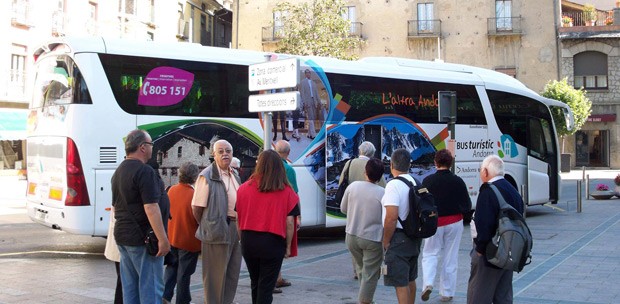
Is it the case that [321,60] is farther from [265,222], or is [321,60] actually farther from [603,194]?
[603,194]

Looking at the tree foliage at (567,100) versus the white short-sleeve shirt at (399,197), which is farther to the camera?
the tree foliage at (567,100)

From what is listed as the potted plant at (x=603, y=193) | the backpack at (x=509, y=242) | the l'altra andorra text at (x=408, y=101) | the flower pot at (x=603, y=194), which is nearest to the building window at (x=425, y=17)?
the potted plant at (x=603, y=193)

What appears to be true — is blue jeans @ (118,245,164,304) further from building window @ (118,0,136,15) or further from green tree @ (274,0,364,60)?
building window @ (118,0,136,15)

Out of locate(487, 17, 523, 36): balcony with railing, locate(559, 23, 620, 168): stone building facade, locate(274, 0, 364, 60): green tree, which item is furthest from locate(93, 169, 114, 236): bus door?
locate(559, 23, 620, 168): stone building facade

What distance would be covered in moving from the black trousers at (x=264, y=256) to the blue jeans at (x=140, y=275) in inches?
28.9

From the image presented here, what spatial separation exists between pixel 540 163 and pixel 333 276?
9.79 meters

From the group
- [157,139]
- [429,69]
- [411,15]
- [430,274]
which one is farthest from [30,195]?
[411,15]

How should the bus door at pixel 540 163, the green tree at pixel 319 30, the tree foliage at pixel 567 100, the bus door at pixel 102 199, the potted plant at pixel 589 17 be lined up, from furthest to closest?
the potted plant at pixel 589 17
the tree foliage at pixel 567 100
the green tree at pixel 319 30
the bus door at pixel 540 163
the bus door at pixel 102 199

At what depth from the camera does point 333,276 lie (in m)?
9.27

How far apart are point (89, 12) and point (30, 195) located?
2920 cm

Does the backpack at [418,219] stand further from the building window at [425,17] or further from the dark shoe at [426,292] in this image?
the building window at [425,17]

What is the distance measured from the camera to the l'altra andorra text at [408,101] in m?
13.8

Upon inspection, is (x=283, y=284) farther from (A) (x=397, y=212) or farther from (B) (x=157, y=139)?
(B) (x=157, y=139)

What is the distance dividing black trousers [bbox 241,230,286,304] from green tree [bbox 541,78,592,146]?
117 ft
